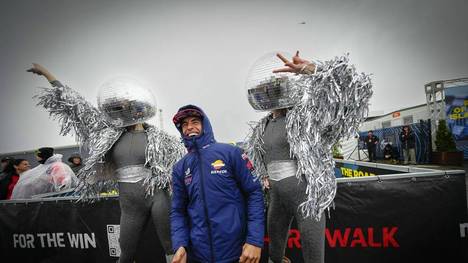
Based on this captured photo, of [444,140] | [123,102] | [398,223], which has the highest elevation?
[123,102]

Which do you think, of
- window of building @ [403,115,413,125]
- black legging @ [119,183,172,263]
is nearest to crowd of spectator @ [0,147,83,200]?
black legging @ [119,183,172,263]

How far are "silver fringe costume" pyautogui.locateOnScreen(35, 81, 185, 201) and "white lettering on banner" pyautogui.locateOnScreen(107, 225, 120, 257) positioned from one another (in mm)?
643

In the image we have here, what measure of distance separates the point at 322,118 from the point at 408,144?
11.0 m

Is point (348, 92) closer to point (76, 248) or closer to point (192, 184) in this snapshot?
point (192, 184)

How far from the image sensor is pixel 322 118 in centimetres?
170

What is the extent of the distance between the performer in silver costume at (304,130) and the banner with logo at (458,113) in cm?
1180

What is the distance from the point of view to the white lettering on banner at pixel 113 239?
2945mm

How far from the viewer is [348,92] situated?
1.62 m

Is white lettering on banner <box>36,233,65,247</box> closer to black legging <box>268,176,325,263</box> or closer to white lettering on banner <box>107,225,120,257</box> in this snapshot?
white lettering on banner <box>107,225,120,257</box>

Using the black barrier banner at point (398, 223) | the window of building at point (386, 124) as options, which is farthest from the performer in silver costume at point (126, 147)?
the window of building at point (386, 124)

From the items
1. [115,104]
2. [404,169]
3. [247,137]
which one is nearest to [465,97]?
[404,169]

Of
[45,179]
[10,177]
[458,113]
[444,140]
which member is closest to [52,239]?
[45,179]

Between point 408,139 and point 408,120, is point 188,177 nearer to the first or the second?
point 408,139

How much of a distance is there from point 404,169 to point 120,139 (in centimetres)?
275
